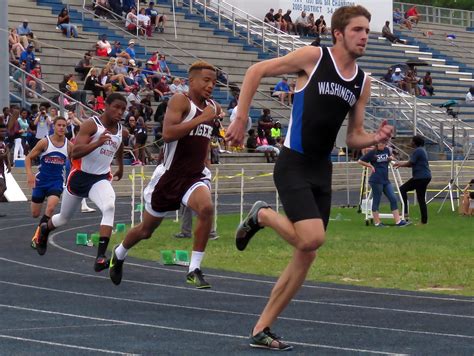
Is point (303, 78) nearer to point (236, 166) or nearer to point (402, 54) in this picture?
point (236, 166)

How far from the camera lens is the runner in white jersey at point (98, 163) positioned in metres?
12.9

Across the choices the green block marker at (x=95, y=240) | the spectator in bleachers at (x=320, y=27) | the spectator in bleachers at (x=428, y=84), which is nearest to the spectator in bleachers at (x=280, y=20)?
the spectator in bleachers at (x=320, y=27)

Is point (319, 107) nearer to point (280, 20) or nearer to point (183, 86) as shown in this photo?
point (183, 86)

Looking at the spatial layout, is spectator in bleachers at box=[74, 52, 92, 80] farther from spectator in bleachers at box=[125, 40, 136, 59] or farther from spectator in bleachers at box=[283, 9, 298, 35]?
spectator in bleachers at box=[283, 9, 298, 35]

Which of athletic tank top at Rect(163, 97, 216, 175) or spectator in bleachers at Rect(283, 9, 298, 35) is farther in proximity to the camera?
spectator in bleachers at Rect(283, 9, 298, 35)

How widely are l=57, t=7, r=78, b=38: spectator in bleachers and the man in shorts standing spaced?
30914 millimetres

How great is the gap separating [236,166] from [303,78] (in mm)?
26572

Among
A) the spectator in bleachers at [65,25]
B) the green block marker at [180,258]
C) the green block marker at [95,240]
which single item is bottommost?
the green block marker at [95,240]

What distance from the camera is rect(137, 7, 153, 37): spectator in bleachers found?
135 feet

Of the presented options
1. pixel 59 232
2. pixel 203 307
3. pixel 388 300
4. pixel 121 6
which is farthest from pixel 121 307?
pixel 121 6

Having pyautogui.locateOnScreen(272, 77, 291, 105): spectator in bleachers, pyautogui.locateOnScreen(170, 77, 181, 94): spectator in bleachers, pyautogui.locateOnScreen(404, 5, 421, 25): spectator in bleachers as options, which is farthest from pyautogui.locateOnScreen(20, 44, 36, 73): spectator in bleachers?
pyautogui.locateOnScreen(404, 5, 421, 25): spectator in bleachers

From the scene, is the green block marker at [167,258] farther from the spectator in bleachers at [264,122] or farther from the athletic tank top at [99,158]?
the spectator in bleachers at [264,122]

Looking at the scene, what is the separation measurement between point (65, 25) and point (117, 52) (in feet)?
6.16

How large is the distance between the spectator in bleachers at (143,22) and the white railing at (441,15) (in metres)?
21.1
